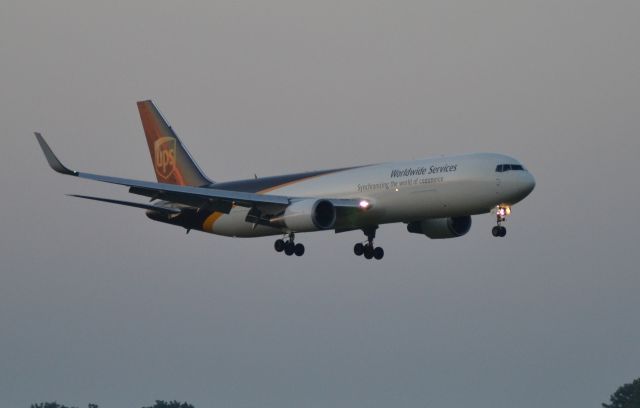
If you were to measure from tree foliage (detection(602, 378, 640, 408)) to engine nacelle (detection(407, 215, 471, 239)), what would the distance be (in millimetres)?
55943

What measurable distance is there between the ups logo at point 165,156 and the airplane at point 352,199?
18.3ft

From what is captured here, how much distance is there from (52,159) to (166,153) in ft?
64.3

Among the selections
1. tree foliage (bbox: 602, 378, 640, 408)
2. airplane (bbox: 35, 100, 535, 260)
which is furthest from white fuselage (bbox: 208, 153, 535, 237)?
tree foliage (bbox: 602, 378, 640, 408)

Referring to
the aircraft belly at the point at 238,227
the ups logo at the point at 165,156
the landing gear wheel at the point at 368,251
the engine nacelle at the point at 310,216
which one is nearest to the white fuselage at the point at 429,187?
the engine nacelle at the point at 310,216

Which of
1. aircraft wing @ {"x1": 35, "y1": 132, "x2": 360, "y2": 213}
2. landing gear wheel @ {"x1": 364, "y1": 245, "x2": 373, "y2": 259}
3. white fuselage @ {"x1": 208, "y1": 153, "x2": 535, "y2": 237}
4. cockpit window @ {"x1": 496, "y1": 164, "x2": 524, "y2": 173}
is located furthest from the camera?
landing gear wheel @ {"x1": 364, "y1": 245, "x2": 373, "y2": 259}

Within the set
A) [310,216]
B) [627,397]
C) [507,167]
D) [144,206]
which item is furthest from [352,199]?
[627,397]

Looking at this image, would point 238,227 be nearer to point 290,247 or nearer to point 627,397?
point 290,247

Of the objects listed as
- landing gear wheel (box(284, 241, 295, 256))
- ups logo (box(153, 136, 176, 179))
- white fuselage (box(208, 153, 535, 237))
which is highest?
ups logo (box(153, 136, 176, 179))

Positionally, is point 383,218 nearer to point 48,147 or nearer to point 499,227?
point 499,227

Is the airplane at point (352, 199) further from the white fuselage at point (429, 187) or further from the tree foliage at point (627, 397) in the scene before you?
the tree foliage at point (627, 397)

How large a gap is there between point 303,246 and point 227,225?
5.37 m

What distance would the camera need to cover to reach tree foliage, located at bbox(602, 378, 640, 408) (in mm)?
130125

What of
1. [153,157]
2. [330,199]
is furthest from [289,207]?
[153,157]

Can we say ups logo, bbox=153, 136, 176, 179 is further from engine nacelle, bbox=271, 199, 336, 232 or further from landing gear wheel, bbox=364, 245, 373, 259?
engine nacelle, bbox=271, 199, 336, 232
